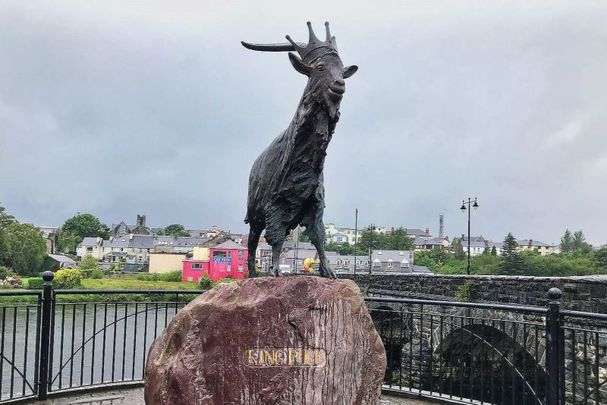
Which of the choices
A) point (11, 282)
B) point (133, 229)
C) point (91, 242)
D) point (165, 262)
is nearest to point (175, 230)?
point (133, 229)

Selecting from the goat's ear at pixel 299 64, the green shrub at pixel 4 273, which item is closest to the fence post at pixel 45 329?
the goat's ear at pixel 299 64

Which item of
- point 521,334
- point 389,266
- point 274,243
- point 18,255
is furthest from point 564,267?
point 18,255

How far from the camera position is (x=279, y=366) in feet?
13.3

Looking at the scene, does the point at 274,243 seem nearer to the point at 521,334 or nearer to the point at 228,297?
the point at 228,297

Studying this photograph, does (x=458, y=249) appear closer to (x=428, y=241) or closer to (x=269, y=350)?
(x=428, y=241)

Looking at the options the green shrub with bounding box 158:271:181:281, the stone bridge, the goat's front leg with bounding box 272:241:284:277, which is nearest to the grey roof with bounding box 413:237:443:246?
the green shrub with bounding box 158:271:181:281

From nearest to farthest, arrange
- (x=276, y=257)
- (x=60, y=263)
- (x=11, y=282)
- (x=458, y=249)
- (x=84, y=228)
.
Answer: (x=276, y=257) → (x=11, y=282) → (x=60, y=263) → (x=458, y=249) → (x=84, y=228)

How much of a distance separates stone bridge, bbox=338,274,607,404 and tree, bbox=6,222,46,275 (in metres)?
40.1

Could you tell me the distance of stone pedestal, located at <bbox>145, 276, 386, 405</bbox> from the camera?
4.01 metres

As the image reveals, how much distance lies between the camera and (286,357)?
4.09m

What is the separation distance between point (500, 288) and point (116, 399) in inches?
378

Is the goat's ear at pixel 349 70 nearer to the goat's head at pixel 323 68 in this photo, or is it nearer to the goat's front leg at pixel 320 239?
the goat's head at pixel 323 68

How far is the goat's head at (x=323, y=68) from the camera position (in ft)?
14.0

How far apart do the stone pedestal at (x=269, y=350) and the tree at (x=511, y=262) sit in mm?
38650
